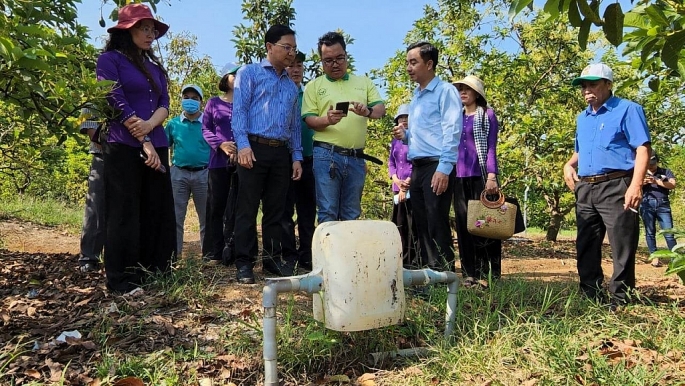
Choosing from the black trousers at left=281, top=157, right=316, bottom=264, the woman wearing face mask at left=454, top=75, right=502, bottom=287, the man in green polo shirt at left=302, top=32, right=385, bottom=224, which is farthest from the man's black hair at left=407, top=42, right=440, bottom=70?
the black trousers at left=281, top=157, right=316, bottom=264

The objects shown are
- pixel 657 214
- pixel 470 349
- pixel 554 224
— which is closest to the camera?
pixel 470 349

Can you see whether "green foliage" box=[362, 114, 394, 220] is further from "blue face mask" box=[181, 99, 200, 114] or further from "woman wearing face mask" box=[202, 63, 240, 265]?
"woman wearing face mask" box=[202, 63, 240, 265]

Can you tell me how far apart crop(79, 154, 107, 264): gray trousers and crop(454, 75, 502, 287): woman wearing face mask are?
2.88 metres

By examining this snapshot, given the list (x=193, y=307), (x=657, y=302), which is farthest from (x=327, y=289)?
(x=657, y=302)

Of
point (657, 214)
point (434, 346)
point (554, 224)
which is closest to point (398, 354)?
point (434, 346)

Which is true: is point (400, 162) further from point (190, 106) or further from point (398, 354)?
point (398, 354)

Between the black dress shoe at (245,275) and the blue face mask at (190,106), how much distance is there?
2.15 m

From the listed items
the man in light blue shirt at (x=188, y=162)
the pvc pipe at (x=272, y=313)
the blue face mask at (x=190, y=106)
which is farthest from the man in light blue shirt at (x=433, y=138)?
the blue face mask at (x=190, y=106)

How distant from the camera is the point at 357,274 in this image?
7.60ft

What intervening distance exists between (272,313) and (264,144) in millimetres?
1733

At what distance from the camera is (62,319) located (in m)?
3.03

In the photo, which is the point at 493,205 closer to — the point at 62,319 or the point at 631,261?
the point at 631,261

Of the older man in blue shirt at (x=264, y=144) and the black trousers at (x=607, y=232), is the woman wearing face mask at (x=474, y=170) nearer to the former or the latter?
the black trousers at (x=607, y=232)

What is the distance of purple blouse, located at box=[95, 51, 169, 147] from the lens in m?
3.38
